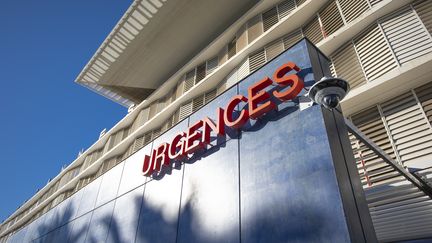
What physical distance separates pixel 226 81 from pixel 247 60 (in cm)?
170

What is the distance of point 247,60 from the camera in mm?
14703

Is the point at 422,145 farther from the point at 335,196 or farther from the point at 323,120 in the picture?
the point at 335,196

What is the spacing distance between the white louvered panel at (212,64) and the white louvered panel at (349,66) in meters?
7.78

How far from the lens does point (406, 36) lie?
9.02 meters

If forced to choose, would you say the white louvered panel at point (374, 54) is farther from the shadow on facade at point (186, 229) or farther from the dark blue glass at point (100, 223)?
the dark blue glass at point (100, 223)

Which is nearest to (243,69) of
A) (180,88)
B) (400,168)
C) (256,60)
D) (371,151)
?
(256,60)

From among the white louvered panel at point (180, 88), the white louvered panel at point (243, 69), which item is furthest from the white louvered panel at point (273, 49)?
the white louvered panel at point (180, 88)

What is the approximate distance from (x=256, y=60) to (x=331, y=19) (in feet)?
12.7

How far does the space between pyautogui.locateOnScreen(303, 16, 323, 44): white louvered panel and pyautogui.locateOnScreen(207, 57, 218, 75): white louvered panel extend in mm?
5956

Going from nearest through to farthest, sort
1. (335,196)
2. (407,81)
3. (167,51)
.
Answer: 1. (335,196)
2. (407,81)
3. (167,51)

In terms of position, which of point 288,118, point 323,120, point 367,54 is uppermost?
point 367,54

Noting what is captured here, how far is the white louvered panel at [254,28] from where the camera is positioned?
1504 centimetres

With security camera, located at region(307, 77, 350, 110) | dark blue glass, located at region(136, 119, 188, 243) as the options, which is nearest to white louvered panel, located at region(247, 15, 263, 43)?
dark blue glass, located at region(136, 119, 188, 243)

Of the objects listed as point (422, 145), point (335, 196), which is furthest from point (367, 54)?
point (335, 196)
